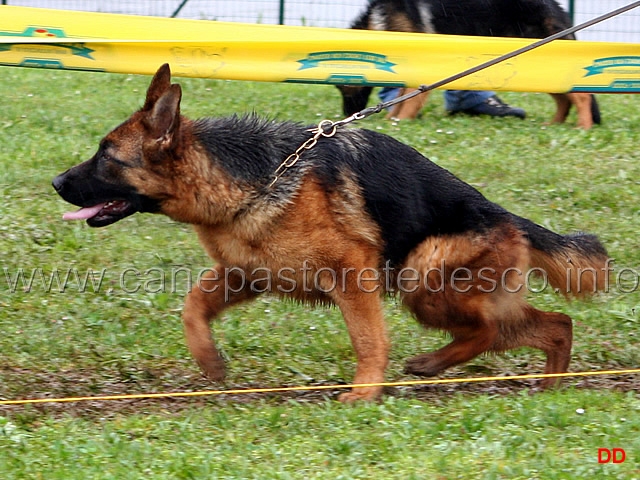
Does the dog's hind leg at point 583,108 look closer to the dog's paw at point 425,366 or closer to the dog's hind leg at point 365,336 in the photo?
the dog's paw at point 425,366

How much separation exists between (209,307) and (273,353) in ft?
2.46

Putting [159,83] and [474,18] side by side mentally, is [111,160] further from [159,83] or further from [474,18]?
[474,18]

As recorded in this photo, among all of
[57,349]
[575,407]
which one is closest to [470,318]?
[575,407]

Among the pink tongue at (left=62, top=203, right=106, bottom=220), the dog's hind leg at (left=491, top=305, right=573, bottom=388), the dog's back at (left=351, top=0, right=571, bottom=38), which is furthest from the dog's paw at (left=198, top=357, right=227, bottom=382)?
the dog's back at (left=351, top=0, right=571, bottom=38)

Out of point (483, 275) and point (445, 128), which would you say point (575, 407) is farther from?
point (445, 128)

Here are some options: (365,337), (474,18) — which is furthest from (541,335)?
(474,18)

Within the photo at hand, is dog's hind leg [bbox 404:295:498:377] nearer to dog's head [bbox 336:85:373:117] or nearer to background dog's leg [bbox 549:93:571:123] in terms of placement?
dog's head [bbox 336:85:373:117]

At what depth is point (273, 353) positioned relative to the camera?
634 centimetres

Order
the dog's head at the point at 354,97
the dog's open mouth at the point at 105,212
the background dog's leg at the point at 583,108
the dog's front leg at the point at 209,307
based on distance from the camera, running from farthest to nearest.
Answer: the dog's head at the point at 354,97, the background dog's leg at the point at 583,108, the dog's front leg at the point at 209,307, the dog's open mouth at the point at 105,212

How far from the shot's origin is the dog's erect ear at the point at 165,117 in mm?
5207

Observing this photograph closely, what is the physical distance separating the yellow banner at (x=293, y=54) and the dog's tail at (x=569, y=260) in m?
1.93

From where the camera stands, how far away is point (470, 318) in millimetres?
5695

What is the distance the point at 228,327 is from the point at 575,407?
97.6 inches

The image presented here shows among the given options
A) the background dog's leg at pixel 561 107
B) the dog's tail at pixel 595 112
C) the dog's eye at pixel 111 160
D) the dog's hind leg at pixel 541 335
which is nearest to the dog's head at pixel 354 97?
the background dog's leg at pixel 561 107
